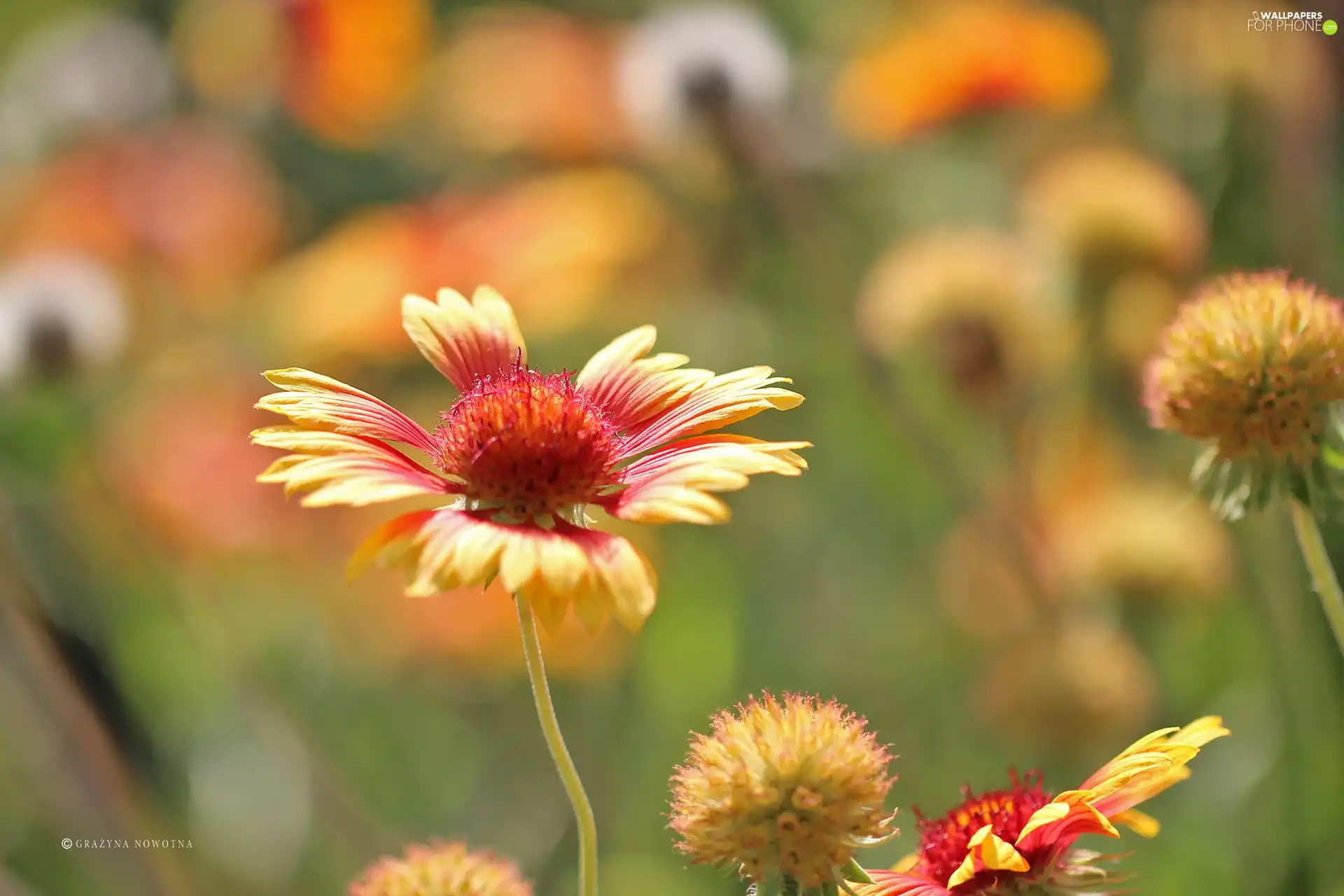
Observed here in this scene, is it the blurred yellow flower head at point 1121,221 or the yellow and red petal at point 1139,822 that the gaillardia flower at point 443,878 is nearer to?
the yellow and red petal at point 1139,822

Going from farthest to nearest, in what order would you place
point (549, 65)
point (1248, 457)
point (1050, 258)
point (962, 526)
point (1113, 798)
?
1. point (549, 65)
2. point (962, 526)
3. point (1050, 258)
4. point (1248, 457)
5. point (1113, 798)

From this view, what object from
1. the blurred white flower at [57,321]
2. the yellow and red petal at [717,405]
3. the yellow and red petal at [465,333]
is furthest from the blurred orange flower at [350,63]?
the yellow and red petal at [717,405]

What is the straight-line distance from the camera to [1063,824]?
27.8 inches

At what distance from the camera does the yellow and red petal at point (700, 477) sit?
676mm

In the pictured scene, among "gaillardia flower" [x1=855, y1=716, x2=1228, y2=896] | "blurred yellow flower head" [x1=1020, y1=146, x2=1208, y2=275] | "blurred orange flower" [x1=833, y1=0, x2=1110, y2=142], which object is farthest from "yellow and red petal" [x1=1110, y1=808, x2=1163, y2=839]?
"blurred orange flower" [x1=833, y1=0, x2=1110, y2=142]

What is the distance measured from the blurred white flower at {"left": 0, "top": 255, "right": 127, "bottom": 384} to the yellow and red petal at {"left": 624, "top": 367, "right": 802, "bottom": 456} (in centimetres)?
129

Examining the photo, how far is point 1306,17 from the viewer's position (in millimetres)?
1727

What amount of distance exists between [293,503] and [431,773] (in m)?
0.54

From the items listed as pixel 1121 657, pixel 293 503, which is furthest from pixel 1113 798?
pixel 293 503

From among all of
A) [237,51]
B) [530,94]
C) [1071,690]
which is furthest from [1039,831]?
[237,51]

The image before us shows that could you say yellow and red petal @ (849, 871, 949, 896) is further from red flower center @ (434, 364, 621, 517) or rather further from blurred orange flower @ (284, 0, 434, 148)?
blurred orange flower @ (284, 0, 434, 148)

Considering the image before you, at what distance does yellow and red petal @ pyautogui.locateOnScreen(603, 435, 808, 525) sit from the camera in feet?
2.22

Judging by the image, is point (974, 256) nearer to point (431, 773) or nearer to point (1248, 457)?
point (431, 773)

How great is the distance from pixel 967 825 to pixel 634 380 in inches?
13.7
